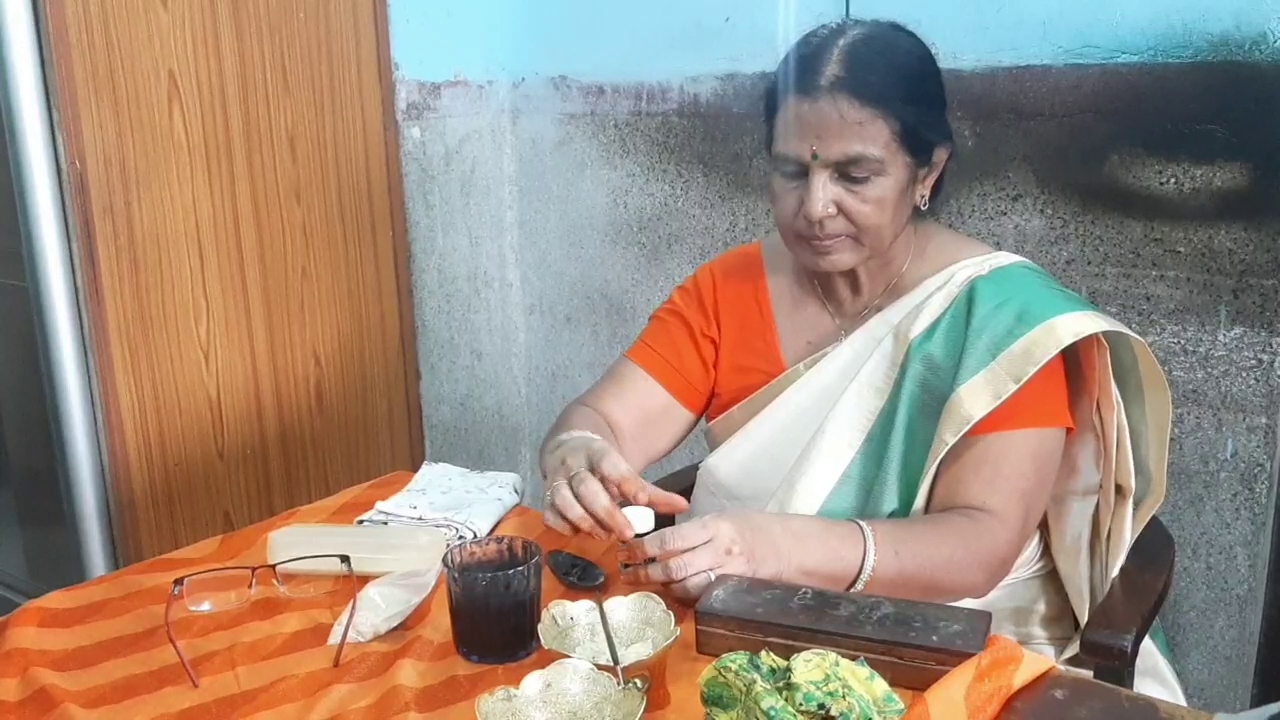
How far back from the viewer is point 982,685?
0.70 metres

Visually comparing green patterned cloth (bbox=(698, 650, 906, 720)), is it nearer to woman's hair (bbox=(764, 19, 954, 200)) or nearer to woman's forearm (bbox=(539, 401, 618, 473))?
woman's forearm (bbox=(539, 401, 618, 473))

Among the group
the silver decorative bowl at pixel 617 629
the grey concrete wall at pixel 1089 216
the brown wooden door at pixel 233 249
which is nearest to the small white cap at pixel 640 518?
the silver decorative bowl at pixel 617 629

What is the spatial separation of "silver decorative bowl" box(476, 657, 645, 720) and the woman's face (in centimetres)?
69

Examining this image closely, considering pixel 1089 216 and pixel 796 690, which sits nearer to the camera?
pixel 796 690

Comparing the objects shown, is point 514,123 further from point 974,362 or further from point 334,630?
point 334,630

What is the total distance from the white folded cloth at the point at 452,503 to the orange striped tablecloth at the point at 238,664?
0.13 metres

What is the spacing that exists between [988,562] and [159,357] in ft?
4.21

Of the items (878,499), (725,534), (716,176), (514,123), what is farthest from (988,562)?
(514,123)

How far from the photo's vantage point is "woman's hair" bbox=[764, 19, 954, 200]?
1223 mm

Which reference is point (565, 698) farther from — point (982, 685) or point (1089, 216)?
point (1089, 216)

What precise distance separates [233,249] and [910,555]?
1243 mm

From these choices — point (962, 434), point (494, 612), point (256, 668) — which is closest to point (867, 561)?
point (962, 434)

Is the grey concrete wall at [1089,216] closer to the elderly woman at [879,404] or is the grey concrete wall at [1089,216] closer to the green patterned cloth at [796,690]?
the elderly woman at [879,404]

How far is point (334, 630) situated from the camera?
876 mm
